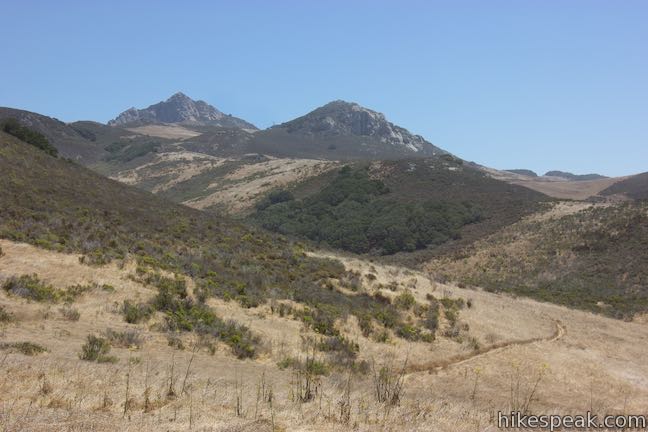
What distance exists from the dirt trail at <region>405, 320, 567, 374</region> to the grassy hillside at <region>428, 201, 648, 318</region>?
34.6 ft

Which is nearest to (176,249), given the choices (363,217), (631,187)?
(363,217)

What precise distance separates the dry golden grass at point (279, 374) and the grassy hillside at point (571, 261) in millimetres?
7461

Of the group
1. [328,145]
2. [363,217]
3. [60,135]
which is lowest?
[363,217]

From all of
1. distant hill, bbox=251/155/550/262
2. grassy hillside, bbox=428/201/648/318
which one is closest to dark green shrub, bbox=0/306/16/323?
grassy hillside, bbox=428/201/648/318

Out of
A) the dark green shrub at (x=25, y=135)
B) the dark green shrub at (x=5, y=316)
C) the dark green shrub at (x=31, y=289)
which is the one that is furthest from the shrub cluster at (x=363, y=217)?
the dark green shrub at (x=5, y=316)

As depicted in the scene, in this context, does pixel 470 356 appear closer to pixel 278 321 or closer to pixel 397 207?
pixel 278 321

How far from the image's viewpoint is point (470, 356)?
1806 cm

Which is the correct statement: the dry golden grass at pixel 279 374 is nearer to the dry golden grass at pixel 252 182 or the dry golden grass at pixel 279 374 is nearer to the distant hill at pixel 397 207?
the distant hill at pixel 397 207

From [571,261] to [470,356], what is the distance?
28700 millimetres

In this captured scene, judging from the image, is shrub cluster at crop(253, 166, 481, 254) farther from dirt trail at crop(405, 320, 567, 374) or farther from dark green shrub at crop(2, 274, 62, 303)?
dark green shrub at crop(2, 274, 62, 303)

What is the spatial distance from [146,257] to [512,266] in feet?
112

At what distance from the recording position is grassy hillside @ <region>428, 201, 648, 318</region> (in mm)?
34125

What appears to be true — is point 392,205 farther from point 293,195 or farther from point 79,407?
point 79,407

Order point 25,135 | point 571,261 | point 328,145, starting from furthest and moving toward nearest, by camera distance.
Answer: point 328,145 → point 25,135 → point 571,261
